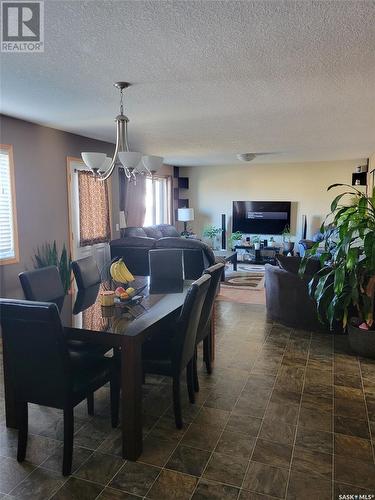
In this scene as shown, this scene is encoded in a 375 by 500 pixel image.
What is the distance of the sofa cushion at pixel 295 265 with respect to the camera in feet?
13.8

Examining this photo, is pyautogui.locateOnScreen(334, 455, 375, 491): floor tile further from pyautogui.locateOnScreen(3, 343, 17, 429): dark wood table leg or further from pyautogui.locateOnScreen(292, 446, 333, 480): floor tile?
pyautogui.locateOnScreen(3, 343, 17, 429): dark wood table leg

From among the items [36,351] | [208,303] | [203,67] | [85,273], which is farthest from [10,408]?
[203,67]

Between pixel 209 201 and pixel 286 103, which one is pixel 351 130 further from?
pixel 209 201

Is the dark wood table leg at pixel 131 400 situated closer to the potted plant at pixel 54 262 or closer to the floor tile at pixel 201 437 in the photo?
the floor tile at pixel 201 437

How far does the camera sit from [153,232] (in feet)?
24.9

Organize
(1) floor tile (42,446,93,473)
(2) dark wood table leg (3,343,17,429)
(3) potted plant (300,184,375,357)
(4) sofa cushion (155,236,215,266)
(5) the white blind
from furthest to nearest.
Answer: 1. (4) sofa cushion (155,236,215,266)
2. (5) the white blind
3. (3) potted plant (300,184,375,357)
4. (2) dark wood table leg (3,343,17,429)
5. (1) floor tile (42,446,93,473)

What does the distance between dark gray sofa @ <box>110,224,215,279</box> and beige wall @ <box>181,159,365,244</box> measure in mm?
3358

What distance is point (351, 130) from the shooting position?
5.05m

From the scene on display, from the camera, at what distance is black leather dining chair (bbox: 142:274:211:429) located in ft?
7.84

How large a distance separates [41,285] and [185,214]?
260 inches

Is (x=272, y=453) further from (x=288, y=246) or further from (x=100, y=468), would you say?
(x=288, y=246)

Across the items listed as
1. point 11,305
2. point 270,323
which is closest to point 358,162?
point 270,323

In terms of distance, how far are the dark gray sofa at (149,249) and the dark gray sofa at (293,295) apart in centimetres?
112

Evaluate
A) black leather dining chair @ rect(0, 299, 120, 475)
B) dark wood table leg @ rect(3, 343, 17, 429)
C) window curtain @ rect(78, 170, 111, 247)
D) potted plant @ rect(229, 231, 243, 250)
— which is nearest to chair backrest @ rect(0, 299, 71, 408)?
black leather dining chair @ rect(0, 299, 120, 475)
